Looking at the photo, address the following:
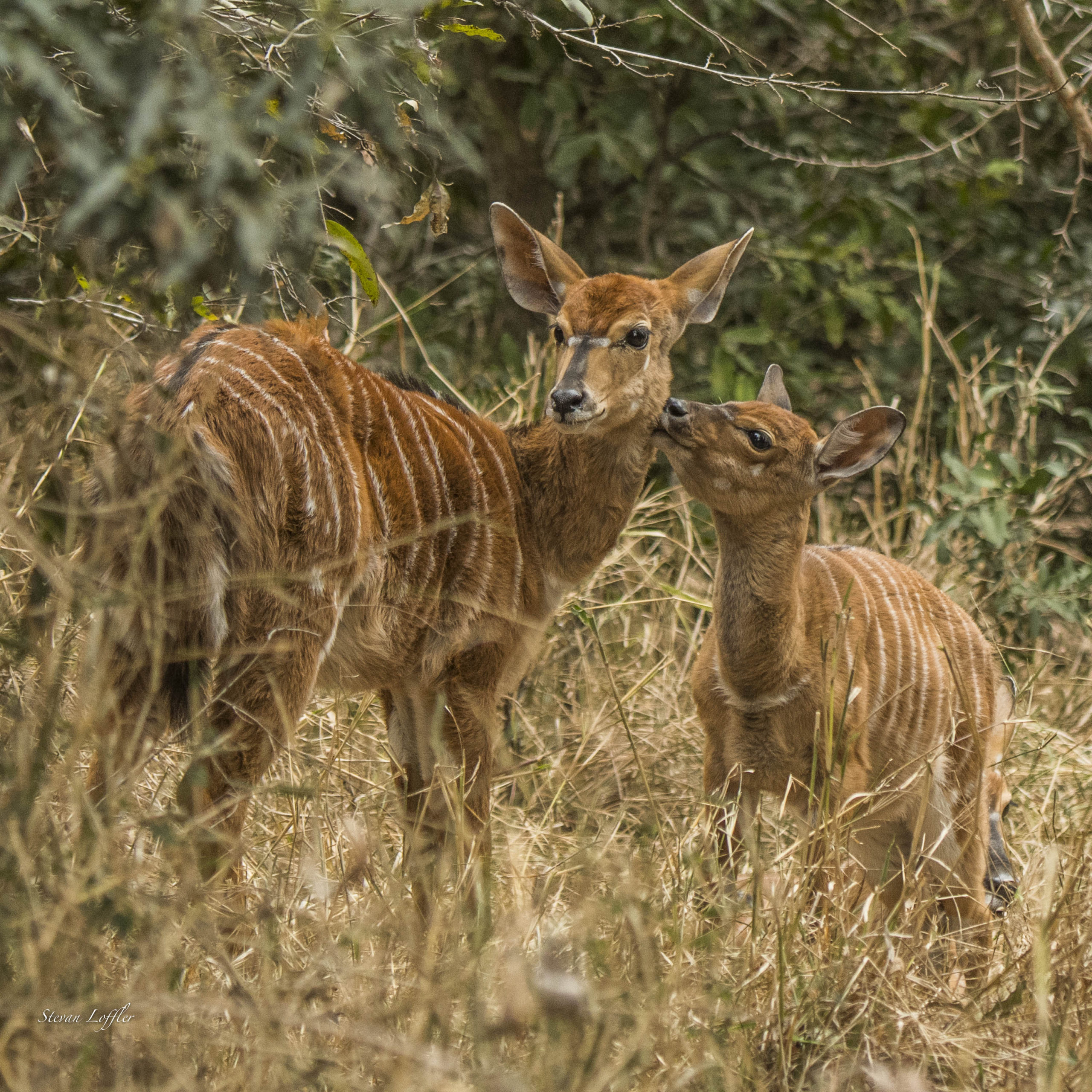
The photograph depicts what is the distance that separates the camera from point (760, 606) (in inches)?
129

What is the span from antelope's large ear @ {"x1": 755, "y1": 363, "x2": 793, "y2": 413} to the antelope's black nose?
72cm

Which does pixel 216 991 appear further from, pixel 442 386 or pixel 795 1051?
pixel 442 386

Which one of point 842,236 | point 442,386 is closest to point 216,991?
point 442,386

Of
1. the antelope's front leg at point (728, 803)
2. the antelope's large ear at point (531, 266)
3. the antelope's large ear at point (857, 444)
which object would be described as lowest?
the antelope's front leg at point (728, 803)

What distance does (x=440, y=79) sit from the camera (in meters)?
2.82

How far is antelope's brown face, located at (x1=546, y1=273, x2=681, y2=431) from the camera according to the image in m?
3.51

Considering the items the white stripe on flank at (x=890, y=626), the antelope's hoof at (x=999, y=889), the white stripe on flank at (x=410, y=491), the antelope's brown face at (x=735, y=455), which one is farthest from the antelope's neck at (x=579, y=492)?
the antelope's hoof at (x=999, y=889)

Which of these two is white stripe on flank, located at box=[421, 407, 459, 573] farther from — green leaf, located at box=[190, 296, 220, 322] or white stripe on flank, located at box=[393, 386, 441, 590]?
green leaf, located at box=[190, 296, 220, 322]

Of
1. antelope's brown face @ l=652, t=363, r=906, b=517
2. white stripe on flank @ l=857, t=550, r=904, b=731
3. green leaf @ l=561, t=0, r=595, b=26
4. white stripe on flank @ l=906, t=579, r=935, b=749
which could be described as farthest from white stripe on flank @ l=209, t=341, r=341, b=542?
white stripe on flank @ l=906, t=579, r=935, b=749

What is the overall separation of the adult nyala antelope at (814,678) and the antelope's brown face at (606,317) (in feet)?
0.84

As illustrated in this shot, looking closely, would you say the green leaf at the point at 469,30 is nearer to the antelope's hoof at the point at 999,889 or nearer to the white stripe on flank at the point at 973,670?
the white stripe on flank at the point at 973,670

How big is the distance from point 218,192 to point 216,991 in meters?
1.28

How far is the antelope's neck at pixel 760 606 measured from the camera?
3.25 m

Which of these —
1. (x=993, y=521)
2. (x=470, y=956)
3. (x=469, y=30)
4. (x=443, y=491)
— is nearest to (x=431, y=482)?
(x=443, y=491)
